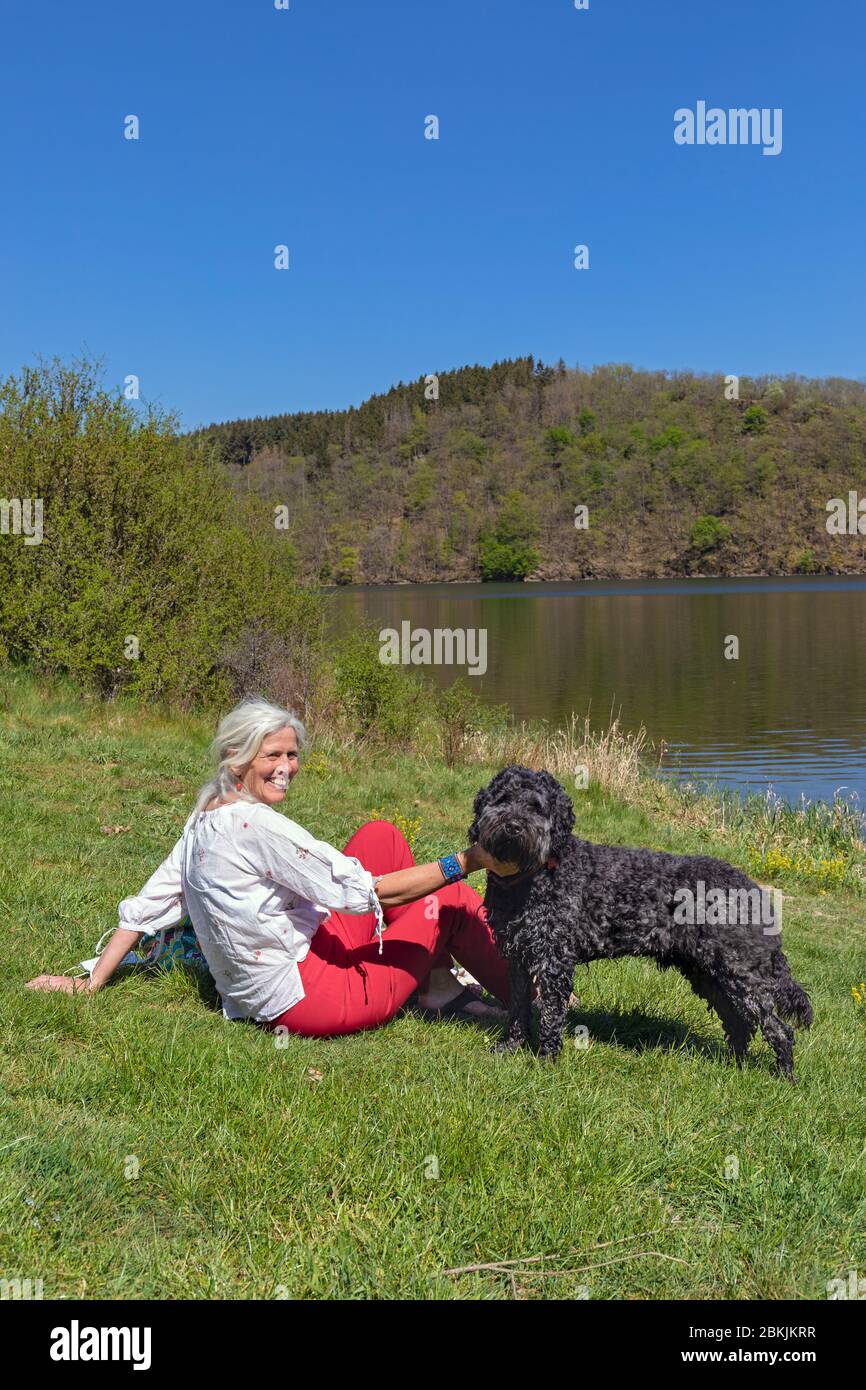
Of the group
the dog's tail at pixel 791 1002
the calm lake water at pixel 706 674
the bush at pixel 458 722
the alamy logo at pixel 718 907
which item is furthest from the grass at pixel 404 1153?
the calm lake water at pixel 706 674

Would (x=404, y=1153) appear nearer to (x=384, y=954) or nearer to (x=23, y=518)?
(x=384, y=954)

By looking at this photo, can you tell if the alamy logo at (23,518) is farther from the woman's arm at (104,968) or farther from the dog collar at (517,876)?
the dog collar at (517,876)

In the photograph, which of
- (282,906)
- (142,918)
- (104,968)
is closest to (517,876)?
(282,906)

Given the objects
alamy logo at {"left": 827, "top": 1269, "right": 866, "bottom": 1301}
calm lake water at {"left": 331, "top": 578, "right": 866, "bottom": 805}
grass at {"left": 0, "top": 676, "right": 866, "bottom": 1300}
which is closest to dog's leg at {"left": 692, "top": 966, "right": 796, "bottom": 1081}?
grass at {"left": 0, "top": 676, "right": 866, "bottom": 1300}

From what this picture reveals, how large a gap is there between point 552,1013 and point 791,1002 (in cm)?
112

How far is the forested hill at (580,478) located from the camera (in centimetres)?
11294

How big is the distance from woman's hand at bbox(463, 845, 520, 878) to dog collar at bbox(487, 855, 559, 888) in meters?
0.09

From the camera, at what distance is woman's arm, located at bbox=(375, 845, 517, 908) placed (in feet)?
14.7

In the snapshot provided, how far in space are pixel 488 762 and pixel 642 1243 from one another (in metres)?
13.4

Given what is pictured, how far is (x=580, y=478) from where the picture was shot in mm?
129250

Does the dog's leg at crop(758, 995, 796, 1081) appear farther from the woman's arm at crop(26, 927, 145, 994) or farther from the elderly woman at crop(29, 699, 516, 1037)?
the woman's arm at crop(26, 927, 145, 994)
